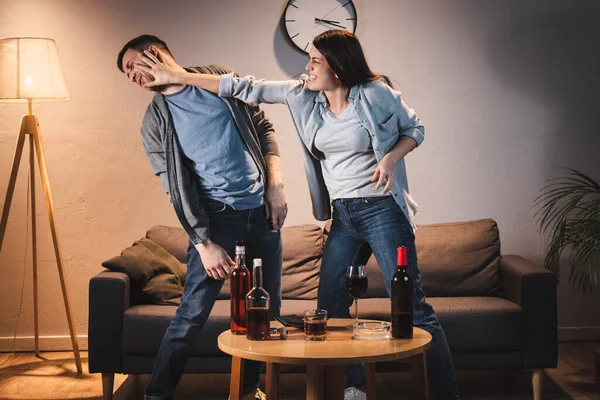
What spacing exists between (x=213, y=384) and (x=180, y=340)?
50.0 inches

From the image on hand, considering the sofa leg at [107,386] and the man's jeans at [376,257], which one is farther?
the sofa leg at [107,386]

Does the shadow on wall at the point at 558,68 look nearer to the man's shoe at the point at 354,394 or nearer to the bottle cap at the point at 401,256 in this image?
the man's shoe at the point at 354,394

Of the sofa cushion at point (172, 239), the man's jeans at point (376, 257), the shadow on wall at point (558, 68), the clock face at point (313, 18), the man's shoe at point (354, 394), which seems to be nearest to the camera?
the man's jeans at point (376, 257)

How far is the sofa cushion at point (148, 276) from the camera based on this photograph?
3789mm

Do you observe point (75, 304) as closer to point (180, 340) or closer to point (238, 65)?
point (238, 65)

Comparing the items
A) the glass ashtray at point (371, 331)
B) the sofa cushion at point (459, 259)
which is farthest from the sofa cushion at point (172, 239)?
the glass ashtray at point (371, 331)

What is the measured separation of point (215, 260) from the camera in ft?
8.89

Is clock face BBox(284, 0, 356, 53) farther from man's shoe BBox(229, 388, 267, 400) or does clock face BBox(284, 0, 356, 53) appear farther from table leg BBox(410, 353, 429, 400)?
table leg BBox(410, 353, 429, 400)

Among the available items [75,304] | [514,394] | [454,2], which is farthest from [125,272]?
[454,2]

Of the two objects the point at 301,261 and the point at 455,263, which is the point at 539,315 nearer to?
the point at 455,263

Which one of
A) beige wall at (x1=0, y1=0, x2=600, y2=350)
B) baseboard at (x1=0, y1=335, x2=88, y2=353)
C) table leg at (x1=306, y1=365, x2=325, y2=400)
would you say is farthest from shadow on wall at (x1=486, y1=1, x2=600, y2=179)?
baseboard at (x1=0, y1=335, x2=88, y2=353)

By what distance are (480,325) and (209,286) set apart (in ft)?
4.70

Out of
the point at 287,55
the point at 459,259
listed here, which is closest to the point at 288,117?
the point at 287,55

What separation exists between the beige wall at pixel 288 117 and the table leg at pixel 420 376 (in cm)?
221
